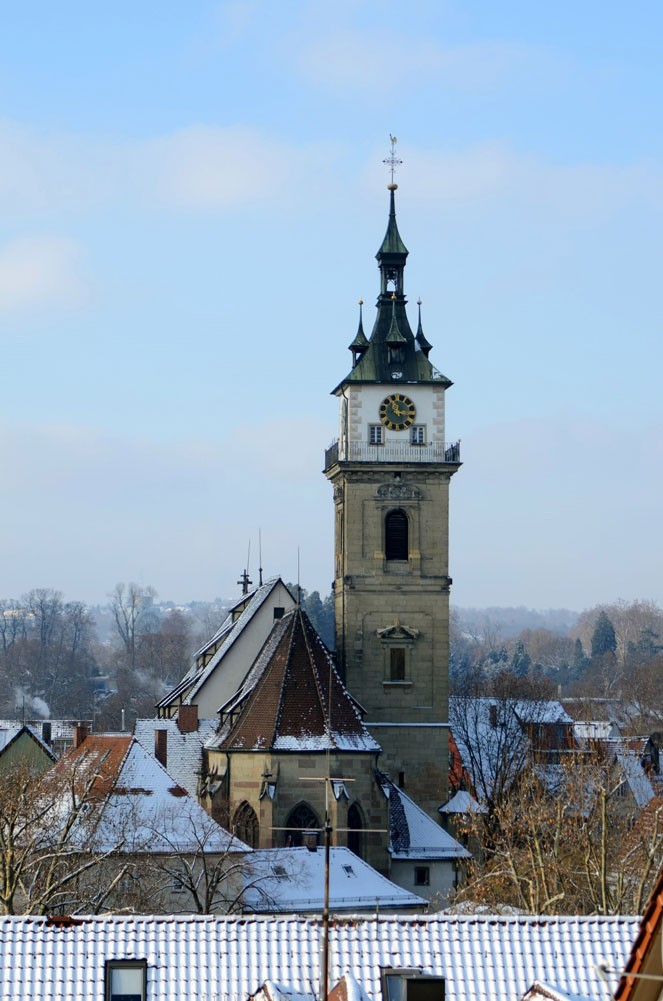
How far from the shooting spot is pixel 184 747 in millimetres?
62125

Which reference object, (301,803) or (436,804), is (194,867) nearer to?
(301,803)

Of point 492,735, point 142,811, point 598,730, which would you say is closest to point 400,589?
point 142,811

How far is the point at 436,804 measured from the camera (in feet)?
201

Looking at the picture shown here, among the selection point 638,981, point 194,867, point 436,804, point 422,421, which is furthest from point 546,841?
point 638,981

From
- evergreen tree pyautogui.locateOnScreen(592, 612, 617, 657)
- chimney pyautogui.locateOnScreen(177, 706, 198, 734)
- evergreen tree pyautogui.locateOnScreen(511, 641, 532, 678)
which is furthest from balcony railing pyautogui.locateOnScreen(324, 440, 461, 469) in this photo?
evergreen tree pyautogui.locateOnScreen(592, 612, 617, 657)

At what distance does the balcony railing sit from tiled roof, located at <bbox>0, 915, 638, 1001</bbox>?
38.5m

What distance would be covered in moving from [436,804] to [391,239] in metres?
20.9

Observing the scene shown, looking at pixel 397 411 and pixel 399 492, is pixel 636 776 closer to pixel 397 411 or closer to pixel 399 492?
pixel 399 492

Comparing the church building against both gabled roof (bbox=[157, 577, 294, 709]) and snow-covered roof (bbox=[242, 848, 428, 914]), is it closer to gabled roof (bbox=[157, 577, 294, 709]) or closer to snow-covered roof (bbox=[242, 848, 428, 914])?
gabled roof (bbox=[157, 577, 294, 709])

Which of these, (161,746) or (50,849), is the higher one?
(161,746)

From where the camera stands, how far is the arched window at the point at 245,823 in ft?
179

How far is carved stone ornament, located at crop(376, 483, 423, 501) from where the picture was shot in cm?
6184

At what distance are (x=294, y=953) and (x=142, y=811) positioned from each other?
2480 centimetres

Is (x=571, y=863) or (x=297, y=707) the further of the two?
(x=297, y=707)
